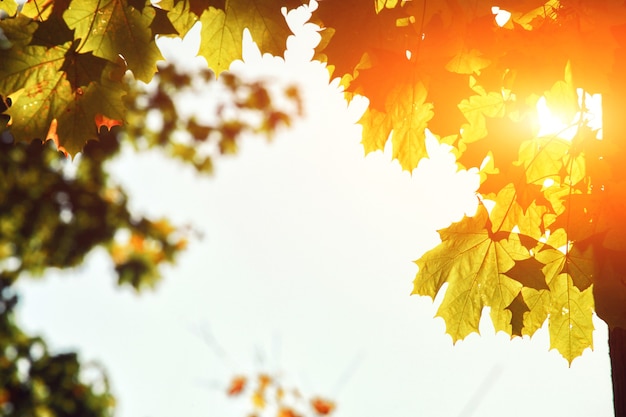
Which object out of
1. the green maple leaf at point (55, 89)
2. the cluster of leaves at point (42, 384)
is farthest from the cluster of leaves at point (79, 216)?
the green maple leaf at point (55, 89)

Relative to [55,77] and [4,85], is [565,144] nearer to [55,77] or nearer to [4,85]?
[55,77]

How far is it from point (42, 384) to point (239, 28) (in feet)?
33.5

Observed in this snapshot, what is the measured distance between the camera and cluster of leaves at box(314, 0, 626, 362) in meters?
1.91

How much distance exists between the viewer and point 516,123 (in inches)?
85.4

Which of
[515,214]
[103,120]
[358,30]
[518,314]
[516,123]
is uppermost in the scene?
[358,30]

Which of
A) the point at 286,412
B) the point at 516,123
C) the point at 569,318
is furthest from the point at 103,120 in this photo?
the point at 286,412

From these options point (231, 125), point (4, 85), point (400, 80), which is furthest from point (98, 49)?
point (231, 125)

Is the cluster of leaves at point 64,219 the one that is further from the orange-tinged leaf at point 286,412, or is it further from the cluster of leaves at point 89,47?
the cluster of leaves at point 89,47

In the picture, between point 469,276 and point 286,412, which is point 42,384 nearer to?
point 286,412

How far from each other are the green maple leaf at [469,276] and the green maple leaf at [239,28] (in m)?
1.04

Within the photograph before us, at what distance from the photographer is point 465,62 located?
6.78ft

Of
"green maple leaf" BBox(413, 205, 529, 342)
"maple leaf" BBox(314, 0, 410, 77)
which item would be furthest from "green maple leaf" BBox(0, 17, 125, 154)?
"green maple leaf" BBox(413, 205, 529, 342)

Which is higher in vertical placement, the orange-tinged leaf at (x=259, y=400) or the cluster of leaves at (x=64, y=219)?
the cluster of leaves at (x=64, y=219)

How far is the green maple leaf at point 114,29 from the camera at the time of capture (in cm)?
211
